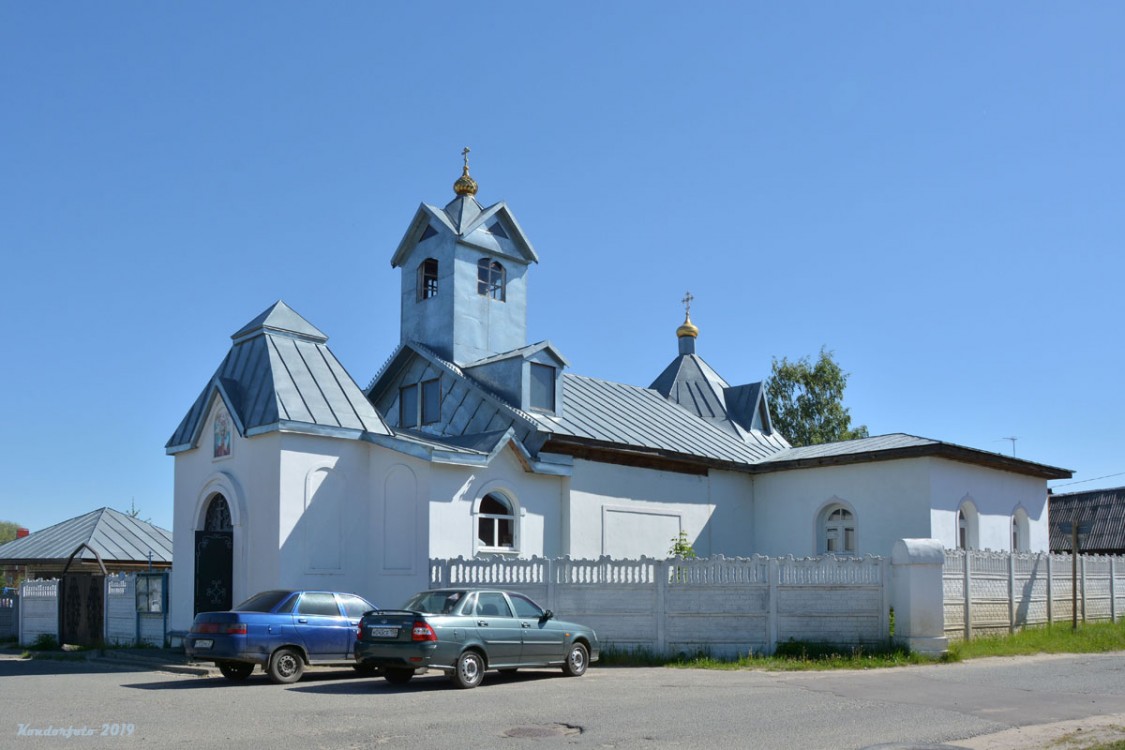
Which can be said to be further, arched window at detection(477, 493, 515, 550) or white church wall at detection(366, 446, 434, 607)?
arched window at detection(477, 493, 515, 550)

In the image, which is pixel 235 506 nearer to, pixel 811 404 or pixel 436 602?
pixel 436 602

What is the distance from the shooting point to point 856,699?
42.7 feet

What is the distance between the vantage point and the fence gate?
24.0 m

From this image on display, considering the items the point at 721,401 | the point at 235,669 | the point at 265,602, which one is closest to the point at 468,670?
the point at 265,602

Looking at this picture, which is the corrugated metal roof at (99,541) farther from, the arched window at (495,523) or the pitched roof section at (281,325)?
the arched window at (495,523)

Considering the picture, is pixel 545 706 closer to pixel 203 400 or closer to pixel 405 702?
pixel 405 702

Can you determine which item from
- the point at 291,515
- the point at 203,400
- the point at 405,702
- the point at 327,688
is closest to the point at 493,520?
the point at 291,515

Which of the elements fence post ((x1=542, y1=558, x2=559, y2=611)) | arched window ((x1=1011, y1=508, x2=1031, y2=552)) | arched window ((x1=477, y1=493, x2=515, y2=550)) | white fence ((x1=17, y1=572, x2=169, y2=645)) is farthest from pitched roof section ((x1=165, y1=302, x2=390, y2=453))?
arched window ((x1=1011, y1=508, x2=1031, y2=552))

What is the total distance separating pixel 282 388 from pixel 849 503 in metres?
13.6

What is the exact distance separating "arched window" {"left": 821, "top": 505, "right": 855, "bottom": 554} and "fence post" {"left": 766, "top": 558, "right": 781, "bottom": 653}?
833cm

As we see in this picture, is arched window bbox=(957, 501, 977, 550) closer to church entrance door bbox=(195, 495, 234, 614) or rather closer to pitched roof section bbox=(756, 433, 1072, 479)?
pitched roof section bbox=(756, 433, 1072, 479)

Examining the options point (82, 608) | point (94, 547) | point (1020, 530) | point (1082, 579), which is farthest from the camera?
point (94, 547)

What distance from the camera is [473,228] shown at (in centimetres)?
2748

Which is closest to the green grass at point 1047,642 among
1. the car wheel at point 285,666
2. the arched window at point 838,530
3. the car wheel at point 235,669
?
the arched window at point 838,530
